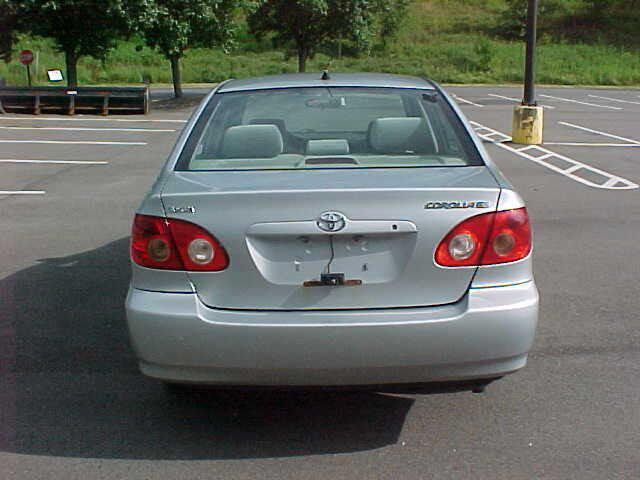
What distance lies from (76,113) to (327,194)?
22.7 m

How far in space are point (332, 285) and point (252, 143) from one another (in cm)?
123

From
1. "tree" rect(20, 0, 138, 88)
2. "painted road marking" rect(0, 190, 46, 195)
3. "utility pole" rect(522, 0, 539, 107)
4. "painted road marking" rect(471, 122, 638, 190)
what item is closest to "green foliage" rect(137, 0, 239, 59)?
"tree" rect(20, 0, 138, 88)

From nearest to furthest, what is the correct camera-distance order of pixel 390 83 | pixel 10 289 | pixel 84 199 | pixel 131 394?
pixel 131 394
pixel 390 83
pixel 10 289
pixel 84 199

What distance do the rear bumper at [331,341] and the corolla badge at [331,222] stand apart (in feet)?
1.12

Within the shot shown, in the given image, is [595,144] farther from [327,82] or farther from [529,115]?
[327,82]

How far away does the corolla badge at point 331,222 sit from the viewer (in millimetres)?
3492

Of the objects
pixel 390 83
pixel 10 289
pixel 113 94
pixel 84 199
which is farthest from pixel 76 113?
pixel 390 83

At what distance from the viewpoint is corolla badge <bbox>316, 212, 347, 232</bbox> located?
3492mm

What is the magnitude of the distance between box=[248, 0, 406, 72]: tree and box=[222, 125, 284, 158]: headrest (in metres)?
29.9

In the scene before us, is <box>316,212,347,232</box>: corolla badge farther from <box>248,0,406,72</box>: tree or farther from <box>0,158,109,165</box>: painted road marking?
<box>248,0,406,72</box>: tree

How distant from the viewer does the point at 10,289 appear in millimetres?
6504

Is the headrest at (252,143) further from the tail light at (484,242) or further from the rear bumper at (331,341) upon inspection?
the tail light at (484,242)

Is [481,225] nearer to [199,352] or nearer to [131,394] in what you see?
[199,352]

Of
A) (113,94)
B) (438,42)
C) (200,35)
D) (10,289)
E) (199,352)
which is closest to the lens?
(199,352)
